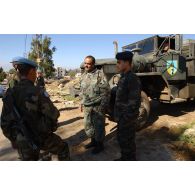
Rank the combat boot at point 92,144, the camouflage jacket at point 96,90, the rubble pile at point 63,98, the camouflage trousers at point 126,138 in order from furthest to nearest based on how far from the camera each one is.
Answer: the rubble pile at point 63,98 < the combat boot at point 92,144 < the camouflage jacket at point 96,90 < the camouflage trousers at point 126,138

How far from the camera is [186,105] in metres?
7.94

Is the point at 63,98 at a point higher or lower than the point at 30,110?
lower

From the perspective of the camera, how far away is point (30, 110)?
2486 millimetres

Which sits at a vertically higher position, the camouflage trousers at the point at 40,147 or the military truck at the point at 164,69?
the military truck at the point at 164,69

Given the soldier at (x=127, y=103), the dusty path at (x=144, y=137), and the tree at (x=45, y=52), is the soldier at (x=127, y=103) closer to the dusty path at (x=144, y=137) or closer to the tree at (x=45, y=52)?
the dusty path at (x=144, y=137)

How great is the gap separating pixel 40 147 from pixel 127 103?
119 cm

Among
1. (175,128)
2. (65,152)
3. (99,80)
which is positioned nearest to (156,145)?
(175,128)

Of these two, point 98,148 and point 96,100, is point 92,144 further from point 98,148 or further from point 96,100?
point 96,100

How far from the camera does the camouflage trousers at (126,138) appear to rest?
10.8 ft

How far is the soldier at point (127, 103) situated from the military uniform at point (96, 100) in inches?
26.8

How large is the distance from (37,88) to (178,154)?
2524 millimetres

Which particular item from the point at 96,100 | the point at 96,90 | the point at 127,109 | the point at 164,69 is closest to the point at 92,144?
the point at 96,100

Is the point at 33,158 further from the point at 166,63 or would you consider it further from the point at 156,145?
the point at 166,63

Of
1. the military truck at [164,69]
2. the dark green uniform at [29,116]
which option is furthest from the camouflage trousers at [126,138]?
the military truck at [164,69]
